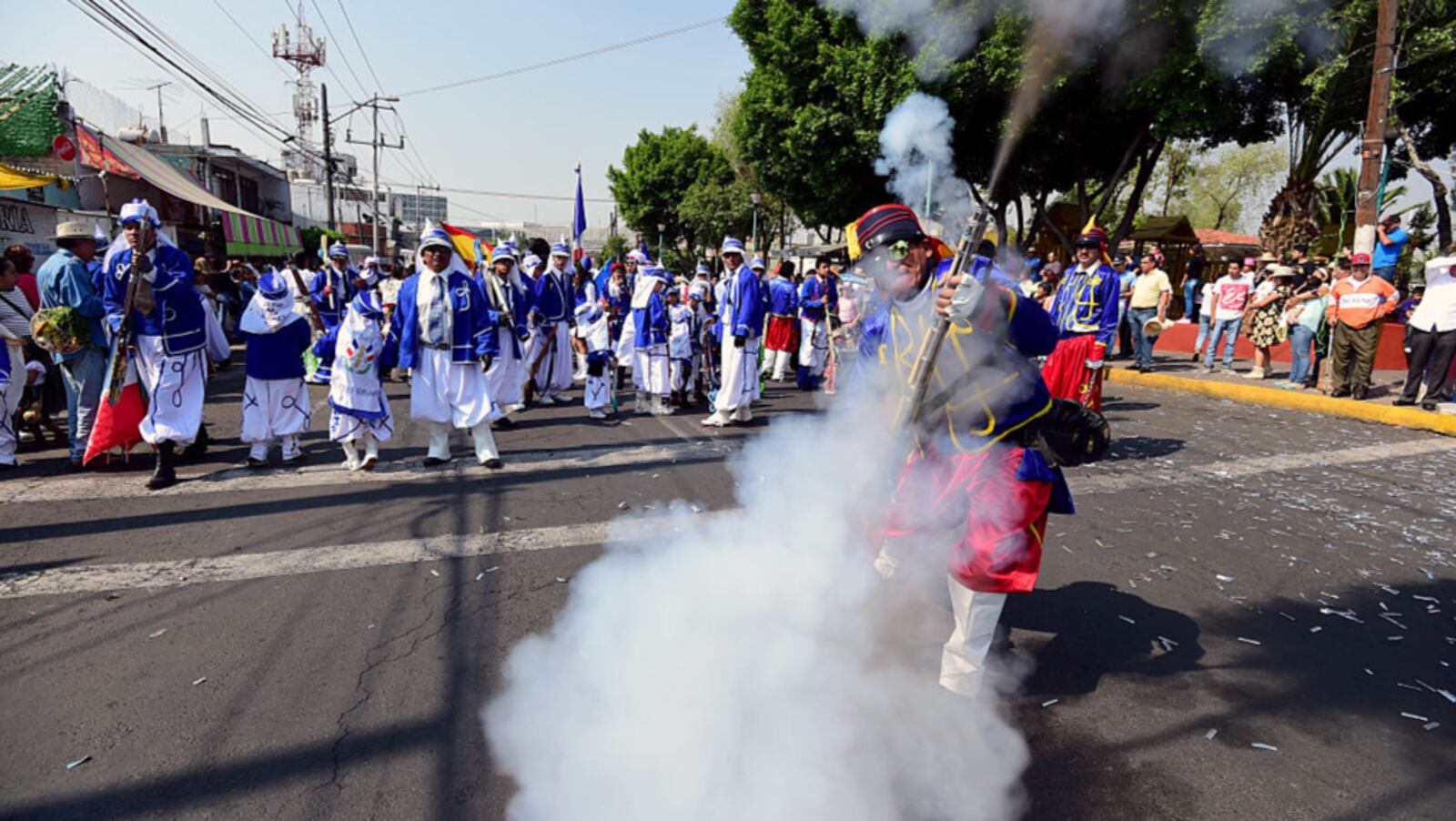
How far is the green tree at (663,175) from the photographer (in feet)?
168

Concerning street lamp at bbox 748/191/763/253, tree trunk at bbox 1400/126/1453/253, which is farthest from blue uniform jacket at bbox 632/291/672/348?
street lamp at bbox 748/191/763/253

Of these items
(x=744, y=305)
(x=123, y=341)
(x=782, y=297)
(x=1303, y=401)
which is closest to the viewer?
(x=123, y=341)

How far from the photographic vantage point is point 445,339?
6211mm

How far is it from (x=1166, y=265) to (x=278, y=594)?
30.7 m

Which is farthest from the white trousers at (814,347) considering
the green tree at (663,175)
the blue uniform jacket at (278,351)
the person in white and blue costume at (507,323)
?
the green tree at (663,175)

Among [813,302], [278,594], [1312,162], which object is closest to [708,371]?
[813,302]

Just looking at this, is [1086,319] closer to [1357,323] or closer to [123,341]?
[1357,323]

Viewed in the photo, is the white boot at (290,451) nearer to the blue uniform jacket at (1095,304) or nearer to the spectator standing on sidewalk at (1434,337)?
the blue uniform jacket at (1095,304)

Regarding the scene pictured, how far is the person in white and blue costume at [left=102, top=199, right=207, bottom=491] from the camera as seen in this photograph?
5633 millimetres

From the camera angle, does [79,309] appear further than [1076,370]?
No

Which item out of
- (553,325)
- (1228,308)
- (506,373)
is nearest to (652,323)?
(553,325)

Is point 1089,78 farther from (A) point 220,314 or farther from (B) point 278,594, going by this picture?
(A) point 220,314

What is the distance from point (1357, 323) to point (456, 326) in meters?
10.7

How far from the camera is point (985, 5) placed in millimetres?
3430
